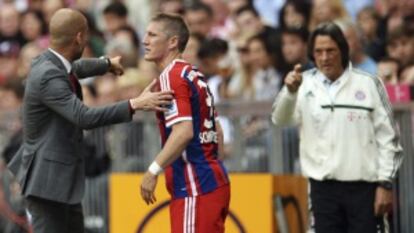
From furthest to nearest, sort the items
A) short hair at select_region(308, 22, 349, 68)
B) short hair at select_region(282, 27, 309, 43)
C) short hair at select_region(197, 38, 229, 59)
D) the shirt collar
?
short hair at select_region(197, 38, 229, 59), short hair at select_region(282, 27, 309, 43), short hair at select_region(308, 22, 349, 68), the shirt collar

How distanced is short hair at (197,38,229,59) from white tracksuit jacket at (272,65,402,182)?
173 inches

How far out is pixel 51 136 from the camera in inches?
384

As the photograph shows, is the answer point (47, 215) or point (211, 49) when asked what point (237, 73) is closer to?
point (211, 49)

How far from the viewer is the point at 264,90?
47.3ft

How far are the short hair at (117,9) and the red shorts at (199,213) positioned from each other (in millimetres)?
7762

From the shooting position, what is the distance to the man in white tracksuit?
10.4 m

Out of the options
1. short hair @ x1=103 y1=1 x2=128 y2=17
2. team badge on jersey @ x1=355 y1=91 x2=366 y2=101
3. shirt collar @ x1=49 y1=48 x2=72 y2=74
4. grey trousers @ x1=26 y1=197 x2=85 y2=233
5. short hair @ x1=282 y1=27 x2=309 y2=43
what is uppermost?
short hair @ x1=103 y1=1 x2=128 y2=17

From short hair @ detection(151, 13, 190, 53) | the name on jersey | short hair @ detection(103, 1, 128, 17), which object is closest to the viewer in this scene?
the name on jersey

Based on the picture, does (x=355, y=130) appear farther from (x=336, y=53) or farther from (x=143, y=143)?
(x=143, y=143)

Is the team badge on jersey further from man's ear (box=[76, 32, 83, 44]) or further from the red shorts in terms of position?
man's ear (box=[76, 32, 83, 44])

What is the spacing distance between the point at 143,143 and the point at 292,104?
3352 millimetres

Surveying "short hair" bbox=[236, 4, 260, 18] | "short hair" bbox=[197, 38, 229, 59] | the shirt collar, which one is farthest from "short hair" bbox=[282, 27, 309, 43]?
the shirt collar

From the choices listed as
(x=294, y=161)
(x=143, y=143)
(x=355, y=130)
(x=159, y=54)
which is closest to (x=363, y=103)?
(x=355, y=130)

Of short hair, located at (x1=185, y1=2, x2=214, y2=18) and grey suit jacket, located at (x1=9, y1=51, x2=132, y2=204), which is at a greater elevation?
short hair, located at (x1=185, y1=2, x2=214, y2=18)
